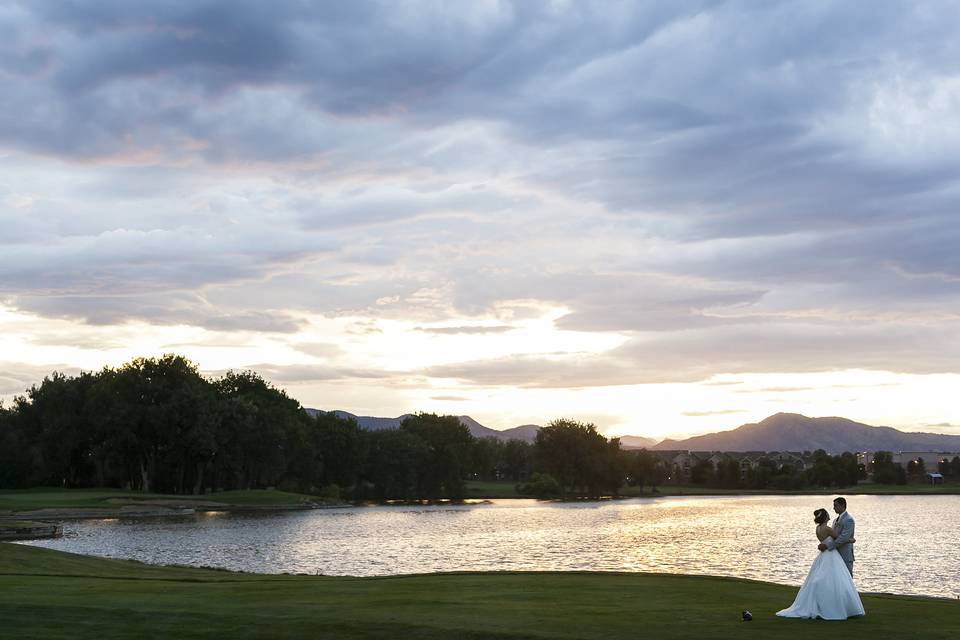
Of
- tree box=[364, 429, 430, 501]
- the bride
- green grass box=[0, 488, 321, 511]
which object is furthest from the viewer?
tree box=[364, 429, 430, 501]

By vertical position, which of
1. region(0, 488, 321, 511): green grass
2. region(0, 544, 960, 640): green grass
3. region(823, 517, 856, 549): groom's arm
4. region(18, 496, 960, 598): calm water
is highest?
region(823, 517, 856, 549): groom's arm

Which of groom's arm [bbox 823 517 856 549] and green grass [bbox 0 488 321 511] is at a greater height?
groom's arm [bbox 823 517 856 549]

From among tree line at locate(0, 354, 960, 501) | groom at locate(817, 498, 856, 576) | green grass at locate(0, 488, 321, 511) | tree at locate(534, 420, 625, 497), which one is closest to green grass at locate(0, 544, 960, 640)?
groom at locate(817, 498, 856, 576)

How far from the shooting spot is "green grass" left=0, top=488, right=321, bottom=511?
3980 inches

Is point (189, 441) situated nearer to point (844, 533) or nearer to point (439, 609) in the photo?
point (439, 609)

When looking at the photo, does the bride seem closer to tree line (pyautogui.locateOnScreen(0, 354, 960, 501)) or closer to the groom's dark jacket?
the groom's dark jacket

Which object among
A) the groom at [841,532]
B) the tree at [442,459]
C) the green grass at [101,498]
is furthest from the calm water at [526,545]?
the tree at [442,459]

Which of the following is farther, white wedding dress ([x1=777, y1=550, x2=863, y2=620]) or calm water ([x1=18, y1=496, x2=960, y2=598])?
calm water ([x1=18, y1=496, x2=960, y2=598])

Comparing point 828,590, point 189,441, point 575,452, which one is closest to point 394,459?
point 575,452

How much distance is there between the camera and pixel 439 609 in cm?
2284

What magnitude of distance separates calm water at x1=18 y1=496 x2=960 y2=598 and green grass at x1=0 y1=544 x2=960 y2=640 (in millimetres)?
18276

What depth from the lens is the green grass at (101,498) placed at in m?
101

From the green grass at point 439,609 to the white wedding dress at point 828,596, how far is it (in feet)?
1.36

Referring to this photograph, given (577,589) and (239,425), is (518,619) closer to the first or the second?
(577,589)
